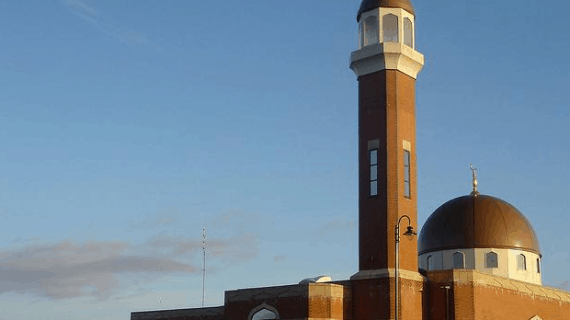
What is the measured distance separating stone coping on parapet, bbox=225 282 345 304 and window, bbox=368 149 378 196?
5100 millimetres

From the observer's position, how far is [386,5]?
46.5 metres

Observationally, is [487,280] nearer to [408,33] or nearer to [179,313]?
[408,33]

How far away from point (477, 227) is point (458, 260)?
7.73 ft

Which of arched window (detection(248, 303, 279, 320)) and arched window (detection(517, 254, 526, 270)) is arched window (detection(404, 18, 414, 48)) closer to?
arched window (detection(248, 303, 279, 320))

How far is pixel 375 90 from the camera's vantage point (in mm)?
45562

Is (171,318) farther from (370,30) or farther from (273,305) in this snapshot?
(370,30)

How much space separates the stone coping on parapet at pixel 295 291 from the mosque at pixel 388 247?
5cm

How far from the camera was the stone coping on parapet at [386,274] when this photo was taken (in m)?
43.0

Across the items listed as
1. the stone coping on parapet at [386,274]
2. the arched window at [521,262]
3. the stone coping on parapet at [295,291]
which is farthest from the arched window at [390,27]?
the arched window at [521,262]

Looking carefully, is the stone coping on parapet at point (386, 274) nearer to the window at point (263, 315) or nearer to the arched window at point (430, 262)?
the window at point (263, 315)

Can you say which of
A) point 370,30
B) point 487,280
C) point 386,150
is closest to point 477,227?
point 487,280

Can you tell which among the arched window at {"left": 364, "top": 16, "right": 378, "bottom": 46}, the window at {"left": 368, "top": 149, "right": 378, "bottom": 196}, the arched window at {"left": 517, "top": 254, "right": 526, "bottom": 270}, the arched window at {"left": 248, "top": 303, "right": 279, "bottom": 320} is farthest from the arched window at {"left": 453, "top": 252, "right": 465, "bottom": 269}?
the arched window at {"left": 364, "top": 16, "right": 378, "bottom": 46}

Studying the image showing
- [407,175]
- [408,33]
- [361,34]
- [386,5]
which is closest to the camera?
[407,175]

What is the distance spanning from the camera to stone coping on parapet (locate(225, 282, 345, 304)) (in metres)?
43.4
